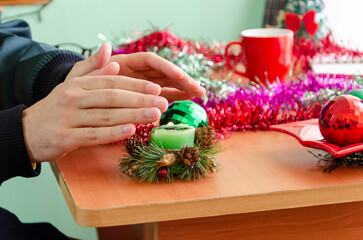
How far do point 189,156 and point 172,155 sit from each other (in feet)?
0.07

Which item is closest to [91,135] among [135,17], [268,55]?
[268,55]

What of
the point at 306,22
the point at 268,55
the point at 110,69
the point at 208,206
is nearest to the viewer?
the point at 208,206

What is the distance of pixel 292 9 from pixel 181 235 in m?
0.98

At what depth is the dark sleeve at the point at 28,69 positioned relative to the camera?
87 centimetres

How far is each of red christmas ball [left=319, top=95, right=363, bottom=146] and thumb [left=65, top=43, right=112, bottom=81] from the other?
0.32m

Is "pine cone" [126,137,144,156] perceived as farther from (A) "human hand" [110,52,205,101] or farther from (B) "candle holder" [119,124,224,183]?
(A) "human hand" [110,52,205,101]

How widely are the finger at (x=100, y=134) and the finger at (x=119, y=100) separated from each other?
0.03 meters

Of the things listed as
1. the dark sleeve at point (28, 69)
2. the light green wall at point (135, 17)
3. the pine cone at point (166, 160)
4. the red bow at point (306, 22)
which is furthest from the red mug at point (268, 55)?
the light green wall at point (135, 17)

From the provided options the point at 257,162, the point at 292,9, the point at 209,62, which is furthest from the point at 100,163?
the point at 292,9

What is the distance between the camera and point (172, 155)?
1.98ft

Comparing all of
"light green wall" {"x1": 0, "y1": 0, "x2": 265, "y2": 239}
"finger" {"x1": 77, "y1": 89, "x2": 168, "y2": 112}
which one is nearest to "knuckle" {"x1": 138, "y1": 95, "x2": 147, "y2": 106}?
"finger" {"x1": 77, "y1": 89, "x2": 168, "y2": 112}

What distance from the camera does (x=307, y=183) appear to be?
589 millimetres

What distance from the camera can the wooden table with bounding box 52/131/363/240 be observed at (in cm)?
55

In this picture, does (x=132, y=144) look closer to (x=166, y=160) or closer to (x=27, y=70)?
(x=166, y=160)
